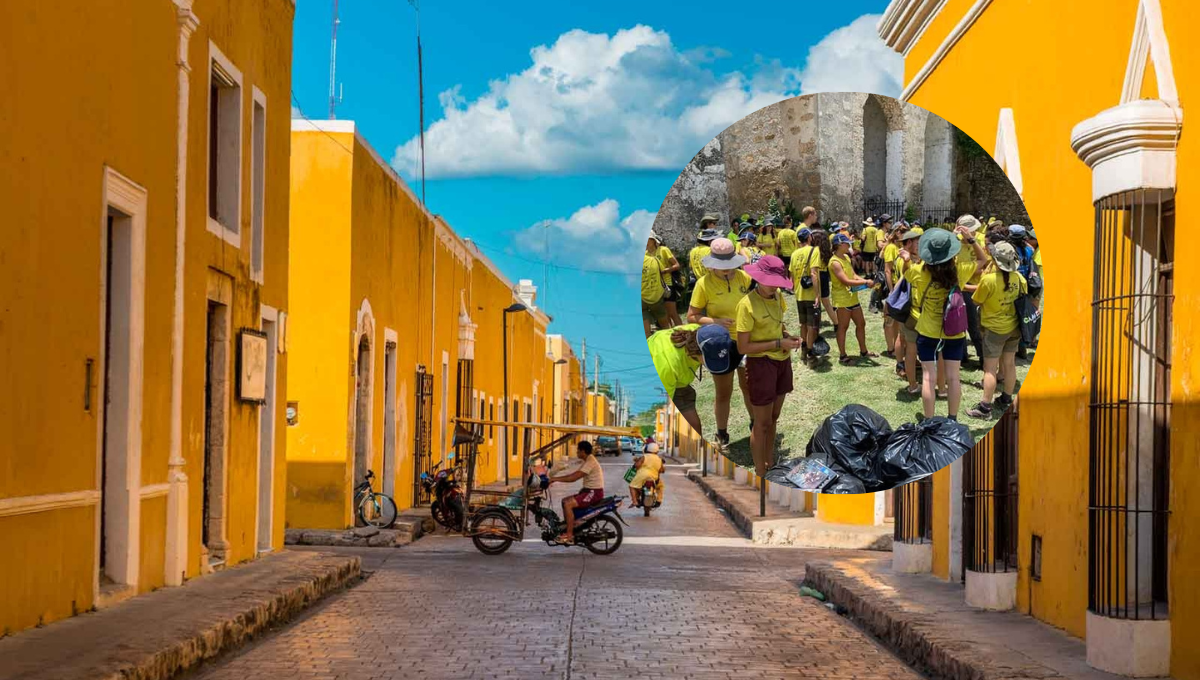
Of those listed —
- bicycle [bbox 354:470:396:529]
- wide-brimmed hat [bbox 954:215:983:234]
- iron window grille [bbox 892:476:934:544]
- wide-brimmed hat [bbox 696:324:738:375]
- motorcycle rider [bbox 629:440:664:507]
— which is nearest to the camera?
wide-brimmed hat [bbox 696:324:738:375]

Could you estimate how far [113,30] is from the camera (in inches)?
377

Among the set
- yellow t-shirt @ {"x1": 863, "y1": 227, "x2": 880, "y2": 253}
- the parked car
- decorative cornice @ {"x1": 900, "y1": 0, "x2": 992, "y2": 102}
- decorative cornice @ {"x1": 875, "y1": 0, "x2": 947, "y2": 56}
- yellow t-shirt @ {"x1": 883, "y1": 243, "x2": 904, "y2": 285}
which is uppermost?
decorative cornice @ {"x1": 875, "y1": 0, "x2": 947, "y2": 56}

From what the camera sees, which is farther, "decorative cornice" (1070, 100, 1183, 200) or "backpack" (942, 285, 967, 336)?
"decorative cornice" (1070, 100, 1183, 200)

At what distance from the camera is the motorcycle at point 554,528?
17312 mm

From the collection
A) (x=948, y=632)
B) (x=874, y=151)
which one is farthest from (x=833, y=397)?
(x=948, y=632)

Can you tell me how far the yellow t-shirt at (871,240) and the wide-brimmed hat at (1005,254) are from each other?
378mm

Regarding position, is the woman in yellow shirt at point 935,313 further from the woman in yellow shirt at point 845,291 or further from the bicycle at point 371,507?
the bicycle at point 371,507

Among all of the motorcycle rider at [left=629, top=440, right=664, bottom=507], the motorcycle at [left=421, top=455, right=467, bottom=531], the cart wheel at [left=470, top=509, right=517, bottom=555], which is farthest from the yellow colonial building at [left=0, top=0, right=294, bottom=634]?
the motorcycle rider at [left=629, top=440, right=664, bottom=507]

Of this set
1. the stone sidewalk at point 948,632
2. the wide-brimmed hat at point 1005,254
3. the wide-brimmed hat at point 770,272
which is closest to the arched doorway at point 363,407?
the stone sidewalk at point 948,632

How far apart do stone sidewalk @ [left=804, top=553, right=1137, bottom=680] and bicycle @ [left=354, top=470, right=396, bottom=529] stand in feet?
22.9

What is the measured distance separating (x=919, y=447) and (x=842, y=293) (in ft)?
1.92

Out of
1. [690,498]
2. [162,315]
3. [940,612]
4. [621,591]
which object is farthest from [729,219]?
[690,498]

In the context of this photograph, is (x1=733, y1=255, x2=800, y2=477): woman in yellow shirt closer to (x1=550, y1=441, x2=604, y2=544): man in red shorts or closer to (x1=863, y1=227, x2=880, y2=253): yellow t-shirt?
(x1=863, y1=227, x2=880, y2=253): yellow t-shirt

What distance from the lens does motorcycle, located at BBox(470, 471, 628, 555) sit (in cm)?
1731
